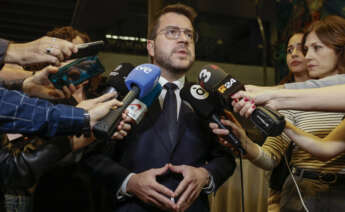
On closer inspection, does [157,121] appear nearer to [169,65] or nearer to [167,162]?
[167,162]

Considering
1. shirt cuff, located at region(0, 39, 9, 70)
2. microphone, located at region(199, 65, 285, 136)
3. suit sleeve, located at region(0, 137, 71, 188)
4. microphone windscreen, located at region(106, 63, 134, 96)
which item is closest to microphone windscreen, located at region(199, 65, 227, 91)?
microphone, located at region(199, 65, 285, 136)

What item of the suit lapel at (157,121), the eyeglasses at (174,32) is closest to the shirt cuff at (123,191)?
the suit lapel at (157,121)

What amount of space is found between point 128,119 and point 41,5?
3.55 metres

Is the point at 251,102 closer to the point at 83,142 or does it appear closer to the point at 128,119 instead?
the point at 128,119

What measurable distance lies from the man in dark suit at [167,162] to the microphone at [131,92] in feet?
0.70

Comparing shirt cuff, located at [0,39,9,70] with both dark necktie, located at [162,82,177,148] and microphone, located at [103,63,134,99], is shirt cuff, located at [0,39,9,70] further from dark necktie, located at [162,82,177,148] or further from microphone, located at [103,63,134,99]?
dark necktie, located at [162,82,177,148]

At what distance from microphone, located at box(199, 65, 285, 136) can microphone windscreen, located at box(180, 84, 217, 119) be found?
6 centimetres

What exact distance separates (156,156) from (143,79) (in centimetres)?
37

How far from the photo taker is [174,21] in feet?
6.09

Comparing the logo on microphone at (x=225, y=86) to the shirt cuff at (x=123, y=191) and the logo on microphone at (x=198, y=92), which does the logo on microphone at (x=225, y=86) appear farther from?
the shirt cuff at (x=123, y=191)

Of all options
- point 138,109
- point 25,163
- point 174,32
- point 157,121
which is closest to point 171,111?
point 157,121

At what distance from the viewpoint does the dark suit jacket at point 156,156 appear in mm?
1449

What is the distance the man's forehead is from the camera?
72.6 inches

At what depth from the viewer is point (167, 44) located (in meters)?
1.79
